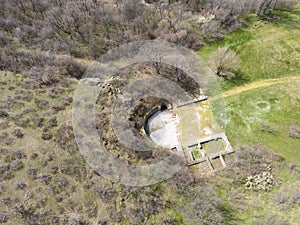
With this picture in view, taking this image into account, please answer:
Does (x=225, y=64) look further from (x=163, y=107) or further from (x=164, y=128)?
(x=164, y=128)

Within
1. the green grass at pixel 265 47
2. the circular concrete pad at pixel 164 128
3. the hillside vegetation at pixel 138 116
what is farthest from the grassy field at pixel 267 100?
the circular concrete pad at pixel 164 128

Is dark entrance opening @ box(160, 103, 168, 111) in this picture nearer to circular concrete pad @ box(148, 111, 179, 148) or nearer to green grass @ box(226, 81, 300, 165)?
circular concrete pad @ box(148, 111, 179, 148)

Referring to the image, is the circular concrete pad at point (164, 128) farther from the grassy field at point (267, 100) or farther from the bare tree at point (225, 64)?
the bare tree at point (225, 64)

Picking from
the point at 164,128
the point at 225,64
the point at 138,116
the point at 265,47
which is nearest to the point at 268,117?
the point at 225,64

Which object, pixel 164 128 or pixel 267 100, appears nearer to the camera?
pixel 164 128

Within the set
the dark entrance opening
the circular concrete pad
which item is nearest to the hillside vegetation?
the dark entrance opening

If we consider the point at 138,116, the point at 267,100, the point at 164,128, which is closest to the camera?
the point at 164,128
